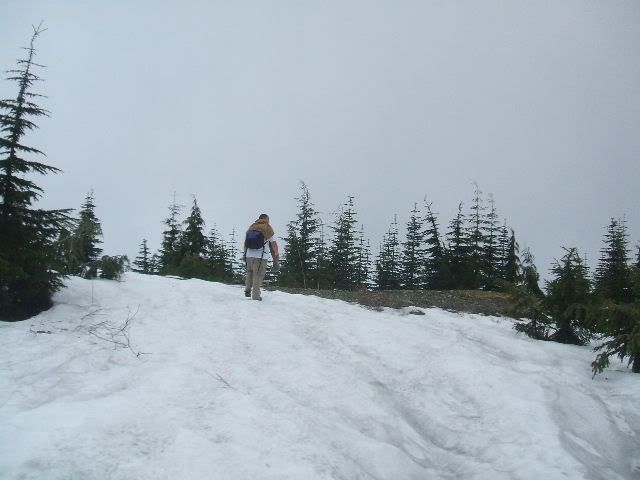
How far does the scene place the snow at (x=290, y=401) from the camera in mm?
4551

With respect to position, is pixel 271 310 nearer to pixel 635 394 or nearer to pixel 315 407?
pixel 315 407

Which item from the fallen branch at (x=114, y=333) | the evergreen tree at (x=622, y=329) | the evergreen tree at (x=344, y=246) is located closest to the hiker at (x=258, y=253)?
the fallen branch at (x=114, y=333)

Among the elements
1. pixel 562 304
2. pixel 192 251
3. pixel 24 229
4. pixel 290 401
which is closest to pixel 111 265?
pixel 24 229

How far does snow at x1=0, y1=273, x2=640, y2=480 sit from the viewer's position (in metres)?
4.55

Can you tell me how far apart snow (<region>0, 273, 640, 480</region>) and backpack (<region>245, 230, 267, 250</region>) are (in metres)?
2.88

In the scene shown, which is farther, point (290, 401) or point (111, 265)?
point (111, 265)

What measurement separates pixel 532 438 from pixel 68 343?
712 cm

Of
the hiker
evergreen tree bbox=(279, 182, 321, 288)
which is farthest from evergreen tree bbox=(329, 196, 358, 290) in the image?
the hiker

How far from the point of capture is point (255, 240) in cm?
1246

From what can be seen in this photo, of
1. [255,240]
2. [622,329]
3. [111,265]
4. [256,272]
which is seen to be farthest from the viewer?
[256,272]

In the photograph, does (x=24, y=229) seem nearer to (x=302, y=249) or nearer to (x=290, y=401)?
(x=290, y=401)

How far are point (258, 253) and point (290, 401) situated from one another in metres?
6.78

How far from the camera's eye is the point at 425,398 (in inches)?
276

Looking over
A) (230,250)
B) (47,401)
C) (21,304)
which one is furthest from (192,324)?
(230,250)
